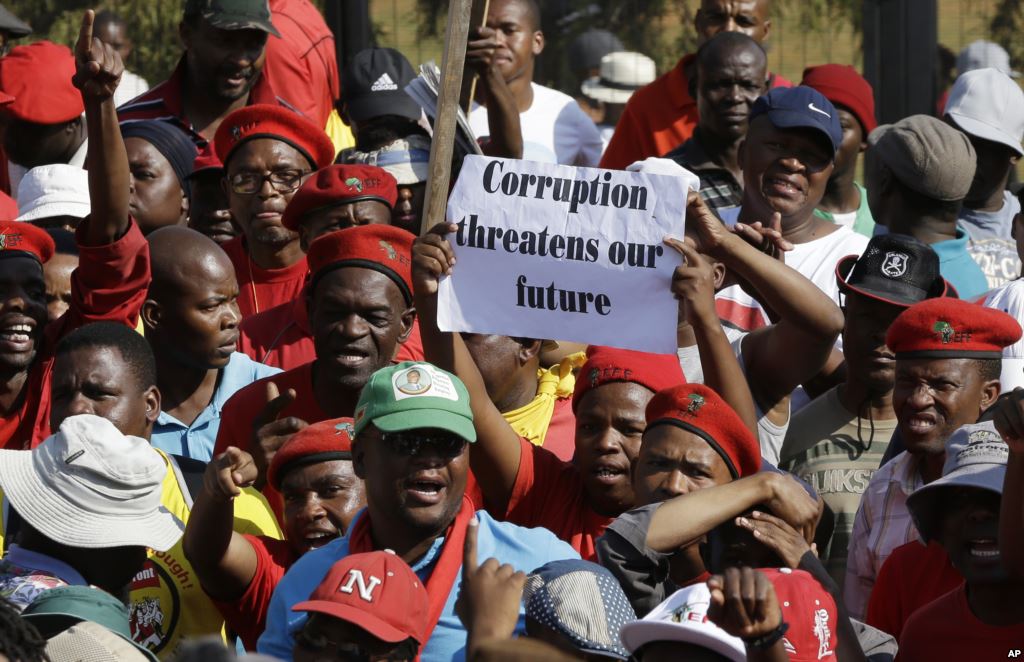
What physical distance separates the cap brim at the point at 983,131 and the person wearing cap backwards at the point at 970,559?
3374 millimetres

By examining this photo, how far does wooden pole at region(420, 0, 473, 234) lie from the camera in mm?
5961

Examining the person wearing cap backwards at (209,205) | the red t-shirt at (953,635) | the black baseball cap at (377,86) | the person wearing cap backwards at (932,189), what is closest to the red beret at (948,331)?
the red t-shirt at (953,635)

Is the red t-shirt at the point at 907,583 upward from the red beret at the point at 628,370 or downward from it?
downward

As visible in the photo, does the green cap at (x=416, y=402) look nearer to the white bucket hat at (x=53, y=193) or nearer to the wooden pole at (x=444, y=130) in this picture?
the wooden pole at (x=444, y=130)

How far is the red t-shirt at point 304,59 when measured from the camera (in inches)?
358

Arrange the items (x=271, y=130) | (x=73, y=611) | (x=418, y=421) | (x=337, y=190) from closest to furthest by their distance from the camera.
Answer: (x=73, y=611) < (x=418, y=421) < (x=337, y=190) < (x=271, y=130)

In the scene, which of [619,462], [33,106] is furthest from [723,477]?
[33,106]

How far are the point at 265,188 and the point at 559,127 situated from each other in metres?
2.23

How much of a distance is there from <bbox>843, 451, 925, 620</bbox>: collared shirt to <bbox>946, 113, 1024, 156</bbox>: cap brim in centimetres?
290

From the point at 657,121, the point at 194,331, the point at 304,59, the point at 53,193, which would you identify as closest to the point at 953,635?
the point at 194,331

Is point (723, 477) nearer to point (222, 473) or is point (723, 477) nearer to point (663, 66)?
point (222, 473)

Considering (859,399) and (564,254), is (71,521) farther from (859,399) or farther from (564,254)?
(859,399)

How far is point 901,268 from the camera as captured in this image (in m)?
6.58

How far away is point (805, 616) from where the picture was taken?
440cm
